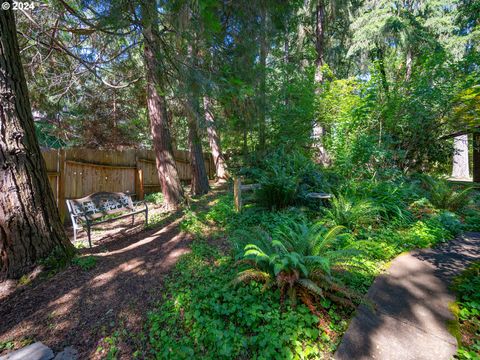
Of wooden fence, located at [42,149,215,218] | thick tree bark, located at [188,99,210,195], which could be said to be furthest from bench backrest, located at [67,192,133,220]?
thick tree bark, located at [188,99,210,195]

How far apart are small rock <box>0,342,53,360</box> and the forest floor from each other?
8 cm

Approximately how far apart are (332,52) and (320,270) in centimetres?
1385

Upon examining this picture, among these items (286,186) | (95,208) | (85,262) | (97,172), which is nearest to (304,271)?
(286,186)

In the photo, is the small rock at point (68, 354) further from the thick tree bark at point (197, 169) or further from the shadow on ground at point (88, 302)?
the thick tree bark at point (197, 169)

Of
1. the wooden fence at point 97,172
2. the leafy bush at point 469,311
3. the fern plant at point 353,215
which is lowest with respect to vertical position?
the leafy bush at point 469,311

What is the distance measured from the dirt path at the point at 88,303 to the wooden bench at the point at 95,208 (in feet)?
3.62

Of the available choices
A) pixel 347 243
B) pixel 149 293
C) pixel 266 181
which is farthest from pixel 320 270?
pixel 266 181

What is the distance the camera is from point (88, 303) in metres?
2.19

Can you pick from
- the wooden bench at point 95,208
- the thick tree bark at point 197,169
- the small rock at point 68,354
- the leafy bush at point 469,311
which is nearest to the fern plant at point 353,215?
the leafy bush at point 469,311

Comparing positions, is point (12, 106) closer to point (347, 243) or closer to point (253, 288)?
point (253, 288)

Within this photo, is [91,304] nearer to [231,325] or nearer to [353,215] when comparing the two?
[231,325]

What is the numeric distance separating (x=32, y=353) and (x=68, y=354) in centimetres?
24

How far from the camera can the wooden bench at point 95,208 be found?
389 cm

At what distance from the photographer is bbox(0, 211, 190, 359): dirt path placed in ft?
5.96
